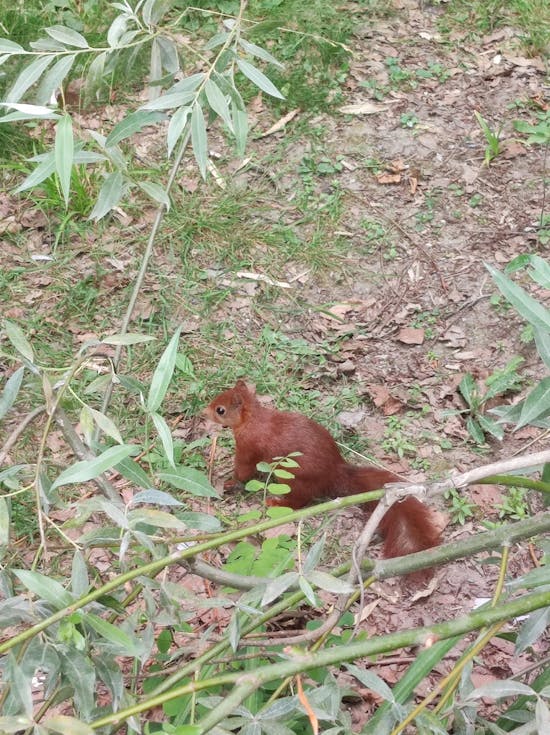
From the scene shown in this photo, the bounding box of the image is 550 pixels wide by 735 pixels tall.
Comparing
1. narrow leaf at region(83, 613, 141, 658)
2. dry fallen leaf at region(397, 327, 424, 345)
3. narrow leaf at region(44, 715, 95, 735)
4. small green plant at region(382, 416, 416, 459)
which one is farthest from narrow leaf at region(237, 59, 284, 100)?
dry fallen leaf at region(397, 327, 424, 345)

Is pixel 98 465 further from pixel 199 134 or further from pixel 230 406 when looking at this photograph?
pixel 230 406

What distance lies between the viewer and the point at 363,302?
11.5 ft

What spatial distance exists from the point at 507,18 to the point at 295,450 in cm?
287

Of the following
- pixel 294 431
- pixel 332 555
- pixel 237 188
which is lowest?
pixel 332 555

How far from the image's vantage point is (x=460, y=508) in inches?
109

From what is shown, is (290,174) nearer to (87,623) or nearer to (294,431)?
(294,431)

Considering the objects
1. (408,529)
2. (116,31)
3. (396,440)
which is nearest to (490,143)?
Result: (396,440)

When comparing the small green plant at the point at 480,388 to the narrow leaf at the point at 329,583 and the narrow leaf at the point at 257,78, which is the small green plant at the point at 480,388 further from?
the narrow leaf at the point at 329,583

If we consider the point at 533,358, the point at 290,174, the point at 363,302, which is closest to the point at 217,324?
the point at 363,302

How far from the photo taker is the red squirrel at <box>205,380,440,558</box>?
2785 millimetres

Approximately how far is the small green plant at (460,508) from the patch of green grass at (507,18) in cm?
256

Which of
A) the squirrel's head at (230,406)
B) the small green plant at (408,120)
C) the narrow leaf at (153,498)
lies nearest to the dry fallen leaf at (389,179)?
the small green plant at (408,120)

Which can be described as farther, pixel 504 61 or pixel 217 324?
pixel 504 61

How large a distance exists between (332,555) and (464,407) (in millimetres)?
750
